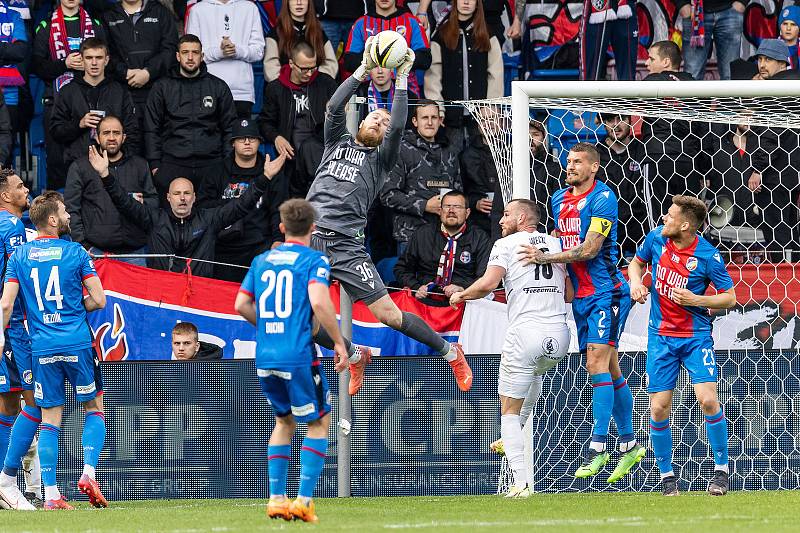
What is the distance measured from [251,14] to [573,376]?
5.92m

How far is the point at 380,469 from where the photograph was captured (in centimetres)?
1020

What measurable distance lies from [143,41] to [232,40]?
952 millimetres

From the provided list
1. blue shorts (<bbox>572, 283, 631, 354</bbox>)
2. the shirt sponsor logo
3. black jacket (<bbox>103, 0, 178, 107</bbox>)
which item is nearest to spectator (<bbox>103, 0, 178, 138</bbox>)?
black jacket (<bbox>103, 0, 178, 107</bbox>)

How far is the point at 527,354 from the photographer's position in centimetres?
918

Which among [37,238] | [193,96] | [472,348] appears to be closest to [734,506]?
[472,348]

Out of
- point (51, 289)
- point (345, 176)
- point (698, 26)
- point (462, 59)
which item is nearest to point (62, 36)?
point (462, 59)

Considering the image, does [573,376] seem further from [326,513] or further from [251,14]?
[251,14]

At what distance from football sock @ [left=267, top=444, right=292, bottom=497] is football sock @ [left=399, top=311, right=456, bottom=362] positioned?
2526 millimetres

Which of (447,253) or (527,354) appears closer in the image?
(527,354)

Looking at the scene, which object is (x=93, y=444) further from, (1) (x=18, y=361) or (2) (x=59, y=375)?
(1) (x=18, y=361)

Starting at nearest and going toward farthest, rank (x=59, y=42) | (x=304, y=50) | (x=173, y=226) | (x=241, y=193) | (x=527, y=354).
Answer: (x=527, y=354) → (x=173, y=226) → (x=241, y=193) → (x=304, y=50) → (x=59, y=42)

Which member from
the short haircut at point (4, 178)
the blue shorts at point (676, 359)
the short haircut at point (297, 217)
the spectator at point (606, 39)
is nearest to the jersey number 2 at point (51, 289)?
the short haircut at point (4, 178)

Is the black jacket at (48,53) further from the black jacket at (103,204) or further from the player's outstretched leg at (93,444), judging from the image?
the player's outstretched leg at (93,444)

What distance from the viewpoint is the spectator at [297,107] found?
13734 mm
